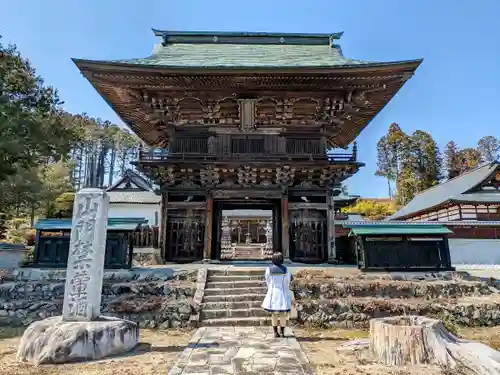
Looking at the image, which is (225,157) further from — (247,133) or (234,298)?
(234,298)

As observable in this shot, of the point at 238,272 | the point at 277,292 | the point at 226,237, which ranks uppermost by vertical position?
the point at 226,237

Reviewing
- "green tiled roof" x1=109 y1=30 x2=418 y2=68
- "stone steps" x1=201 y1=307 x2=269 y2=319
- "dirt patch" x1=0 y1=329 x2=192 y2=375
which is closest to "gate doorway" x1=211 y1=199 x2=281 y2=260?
"green tiled roof" x1=109 y1=30 x2=418 y2=68

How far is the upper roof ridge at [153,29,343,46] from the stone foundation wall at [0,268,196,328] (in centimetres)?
1368

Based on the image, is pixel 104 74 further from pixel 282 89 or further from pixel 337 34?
pixel 337 34

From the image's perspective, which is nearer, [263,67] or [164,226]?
[263,67]

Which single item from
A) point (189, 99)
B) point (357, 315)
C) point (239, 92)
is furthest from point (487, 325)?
point (189, 99)

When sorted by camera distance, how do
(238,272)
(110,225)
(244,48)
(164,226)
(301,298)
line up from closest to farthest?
(301,298), (238,272), (110,225), (164,226), (244,48)

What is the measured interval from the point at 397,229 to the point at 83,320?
10273 mm

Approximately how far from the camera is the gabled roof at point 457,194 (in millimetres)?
29578

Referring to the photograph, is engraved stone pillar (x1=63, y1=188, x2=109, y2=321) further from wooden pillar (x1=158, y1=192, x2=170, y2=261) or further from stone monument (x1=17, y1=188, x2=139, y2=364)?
wooden pillar (x1=158, y1=192, x2=170, y2=261)

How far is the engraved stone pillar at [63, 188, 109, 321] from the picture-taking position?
23.7ft

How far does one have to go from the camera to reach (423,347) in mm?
5992

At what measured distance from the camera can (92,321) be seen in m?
7.13

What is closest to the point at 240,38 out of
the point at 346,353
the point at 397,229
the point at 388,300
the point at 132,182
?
the point at 397,229
